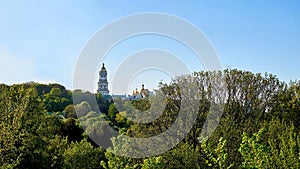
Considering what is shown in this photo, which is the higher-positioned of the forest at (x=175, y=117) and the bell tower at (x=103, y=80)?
the bell tower at (x=103, y=80)

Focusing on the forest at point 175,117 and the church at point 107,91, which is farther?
the church at point 107,91

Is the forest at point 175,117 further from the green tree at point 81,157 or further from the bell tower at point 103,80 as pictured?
the bell tower at point 103,80

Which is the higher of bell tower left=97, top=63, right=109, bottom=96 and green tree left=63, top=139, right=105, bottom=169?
bell tower left=97, top=63, right=109, bottom=96

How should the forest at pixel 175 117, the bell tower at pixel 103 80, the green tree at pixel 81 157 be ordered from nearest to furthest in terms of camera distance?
the forest at pixel 175 117 → the bell tower at pixel 103 80 → the green tree at pixel 81 157

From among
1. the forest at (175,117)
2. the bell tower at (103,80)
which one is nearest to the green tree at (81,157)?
the forest at (175,117)

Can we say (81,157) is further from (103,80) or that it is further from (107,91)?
(103,80)

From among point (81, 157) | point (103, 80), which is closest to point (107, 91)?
point (103, 80)

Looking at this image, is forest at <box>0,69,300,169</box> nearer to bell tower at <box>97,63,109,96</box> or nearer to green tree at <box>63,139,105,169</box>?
green tree at <box>63,139,105,169</box>

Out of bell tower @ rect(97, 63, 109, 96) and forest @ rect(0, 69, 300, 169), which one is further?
bell tower @ rect(97, 63, 109, 96)

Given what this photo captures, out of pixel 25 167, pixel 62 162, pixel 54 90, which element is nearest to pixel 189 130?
pixel 62 162

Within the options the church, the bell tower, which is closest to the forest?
the church

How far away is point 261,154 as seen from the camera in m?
12.2

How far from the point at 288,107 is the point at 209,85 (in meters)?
5.03

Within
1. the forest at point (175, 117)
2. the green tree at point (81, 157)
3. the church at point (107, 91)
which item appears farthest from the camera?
the green tree at point (81, 157)
